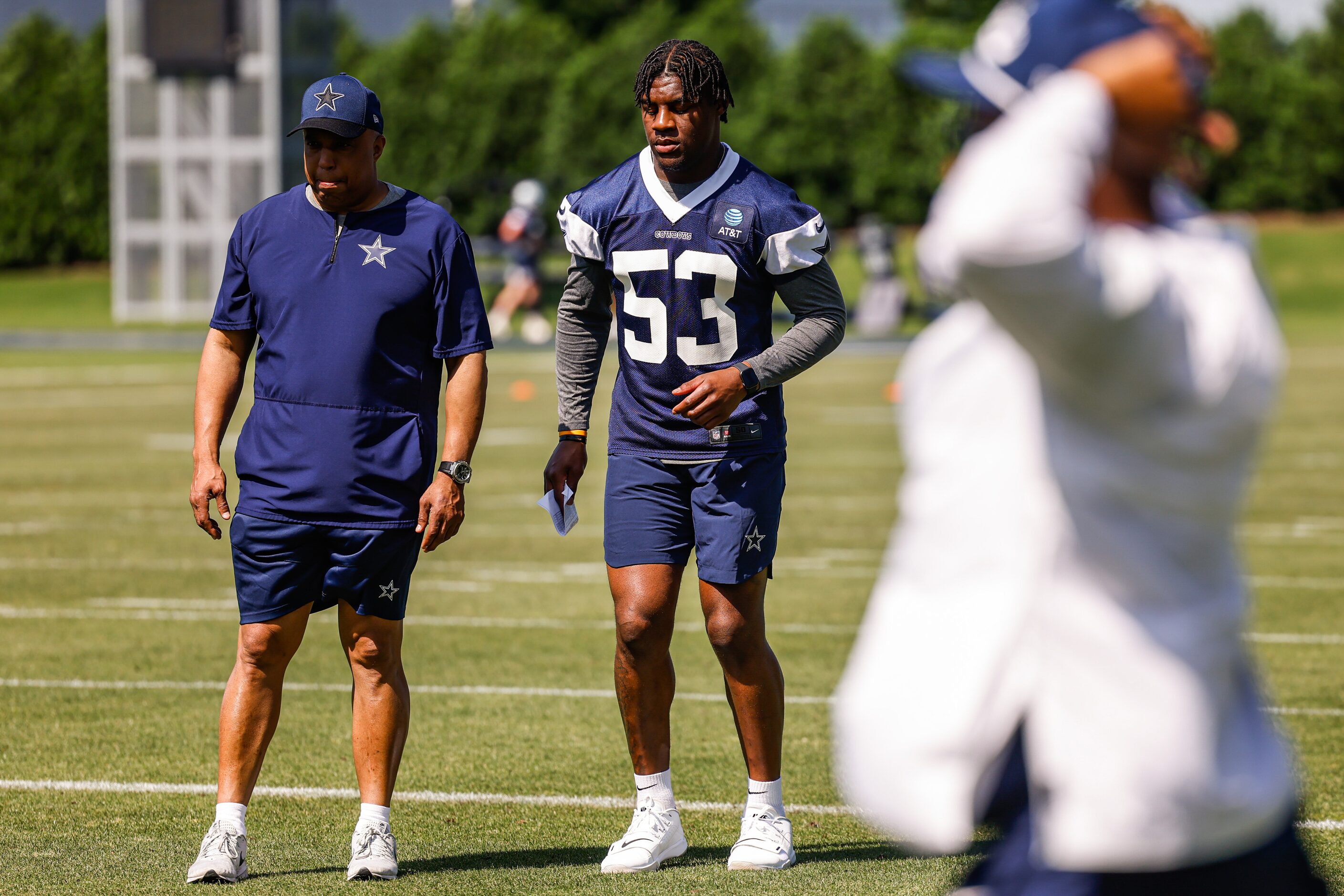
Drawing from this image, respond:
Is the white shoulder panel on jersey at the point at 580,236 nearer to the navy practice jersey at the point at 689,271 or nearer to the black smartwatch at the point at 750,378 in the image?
the navy practice jersey at the point at 689,271

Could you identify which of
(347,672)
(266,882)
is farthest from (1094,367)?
(347,672)

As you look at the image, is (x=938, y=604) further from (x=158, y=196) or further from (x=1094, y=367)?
(x=158, y=196)

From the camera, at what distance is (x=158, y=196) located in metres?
43.6

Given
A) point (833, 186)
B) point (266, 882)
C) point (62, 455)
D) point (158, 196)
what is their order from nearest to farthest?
point (266, 882) → point (62, 455) → point (158, 196) → point (833, 186)

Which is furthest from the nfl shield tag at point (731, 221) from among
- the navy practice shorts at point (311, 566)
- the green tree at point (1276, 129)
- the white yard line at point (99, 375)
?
the green tree at point (1276, 129)

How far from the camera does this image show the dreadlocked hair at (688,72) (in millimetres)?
5105

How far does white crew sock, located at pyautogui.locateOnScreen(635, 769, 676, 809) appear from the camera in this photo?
5.23 m

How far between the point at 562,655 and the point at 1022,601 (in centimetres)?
639

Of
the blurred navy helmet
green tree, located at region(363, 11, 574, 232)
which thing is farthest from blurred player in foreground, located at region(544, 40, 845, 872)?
green tree, located at region(363, 11, 574, 232)

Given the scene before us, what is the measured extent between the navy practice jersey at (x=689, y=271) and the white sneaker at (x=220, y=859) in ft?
4.92

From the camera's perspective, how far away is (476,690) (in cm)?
775

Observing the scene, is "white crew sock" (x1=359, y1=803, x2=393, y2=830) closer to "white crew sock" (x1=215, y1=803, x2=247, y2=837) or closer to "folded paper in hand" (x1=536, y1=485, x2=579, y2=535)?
"white crew sock" (x1=215, y1=803, x2=247, y2=837)

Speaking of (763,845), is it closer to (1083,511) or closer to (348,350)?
(348,350)

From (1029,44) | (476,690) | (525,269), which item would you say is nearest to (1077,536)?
(1029,44)
